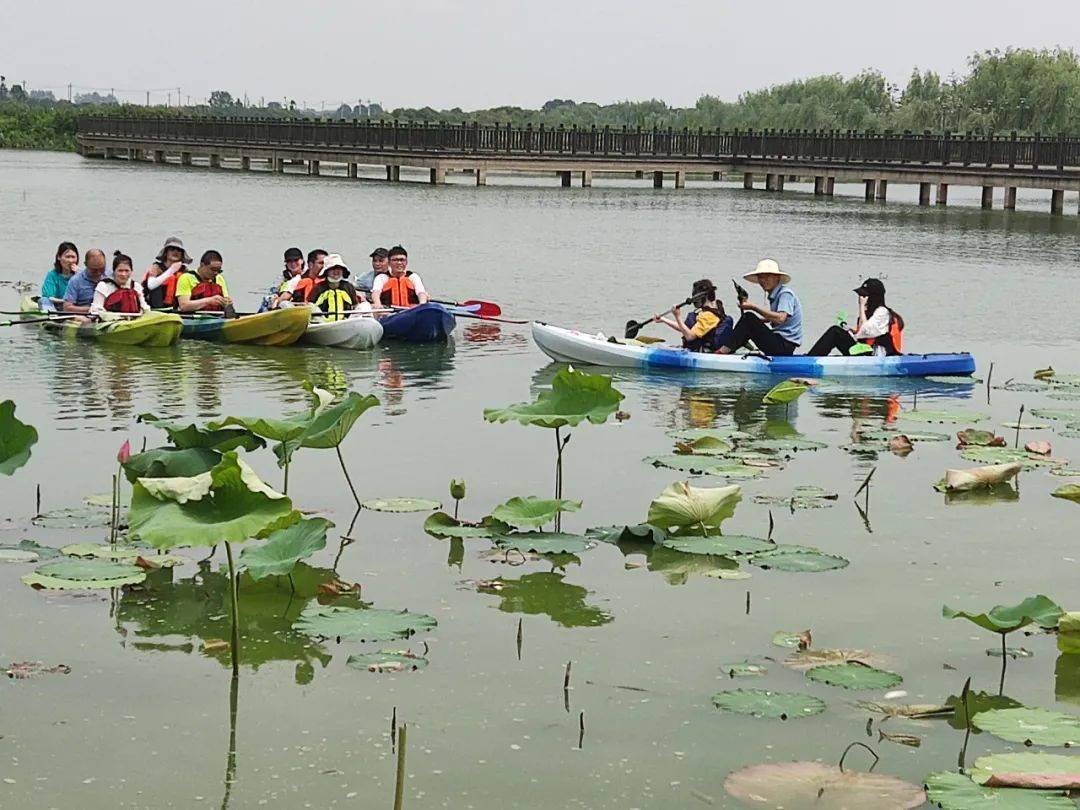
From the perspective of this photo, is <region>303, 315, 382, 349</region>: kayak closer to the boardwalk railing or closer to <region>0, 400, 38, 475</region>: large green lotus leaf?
<region>0, 400, 38, 475</region>: large green lotus leaf

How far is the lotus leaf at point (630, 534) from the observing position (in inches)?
329

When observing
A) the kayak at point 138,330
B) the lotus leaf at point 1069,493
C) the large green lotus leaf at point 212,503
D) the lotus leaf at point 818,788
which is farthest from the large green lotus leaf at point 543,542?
the kayak at point 138,330

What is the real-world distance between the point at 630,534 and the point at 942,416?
4808 mm

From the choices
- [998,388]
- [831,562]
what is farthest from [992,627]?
[998,388]

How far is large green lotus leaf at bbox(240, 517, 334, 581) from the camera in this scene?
696 centimetres

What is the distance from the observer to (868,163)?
53.7 metres

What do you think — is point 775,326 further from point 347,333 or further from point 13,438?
point 13,438

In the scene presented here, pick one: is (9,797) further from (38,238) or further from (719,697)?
(38,238)

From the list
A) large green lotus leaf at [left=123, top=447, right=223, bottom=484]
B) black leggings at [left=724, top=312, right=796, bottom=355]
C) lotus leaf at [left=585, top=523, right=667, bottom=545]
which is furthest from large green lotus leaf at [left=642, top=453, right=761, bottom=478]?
black leggings at [left=724, top=312, right=796, bottom=355]

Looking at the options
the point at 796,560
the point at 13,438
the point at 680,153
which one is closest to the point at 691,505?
the point at 796,560

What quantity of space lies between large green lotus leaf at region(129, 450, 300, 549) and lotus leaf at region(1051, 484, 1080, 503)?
5.23m

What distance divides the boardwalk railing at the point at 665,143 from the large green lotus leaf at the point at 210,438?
142ft

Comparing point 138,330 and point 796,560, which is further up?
point 138,330

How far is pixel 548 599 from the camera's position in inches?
296
